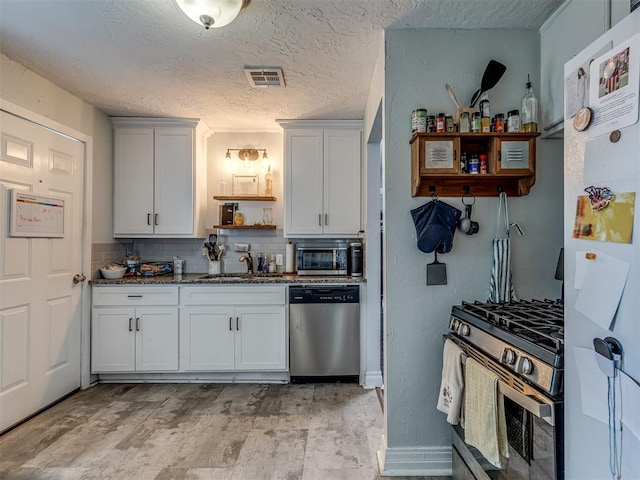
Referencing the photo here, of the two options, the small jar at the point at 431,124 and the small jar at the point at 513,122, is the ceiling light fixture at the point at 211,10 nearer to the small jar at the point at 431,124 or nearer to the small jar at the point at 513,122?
the small jar at the point at 431,124

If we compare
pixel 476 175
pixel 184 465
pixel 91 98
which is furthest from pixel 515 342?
pixel 91 98

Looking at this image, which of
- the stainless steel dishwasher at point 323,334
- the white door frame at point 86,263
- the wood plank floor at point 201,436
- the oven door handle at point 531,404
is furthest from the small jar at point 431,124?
the white door frame at point 86,263

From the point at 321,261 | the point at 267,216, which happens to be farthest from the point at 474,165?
the point at 267,216

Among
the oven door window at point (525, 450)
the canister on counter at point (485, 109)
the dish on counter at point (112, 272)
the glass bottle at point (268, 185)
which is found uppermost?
the canister on counter at point (485, 109)

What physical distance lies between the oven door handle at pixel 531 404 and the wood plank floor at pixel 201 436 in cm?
→ 96

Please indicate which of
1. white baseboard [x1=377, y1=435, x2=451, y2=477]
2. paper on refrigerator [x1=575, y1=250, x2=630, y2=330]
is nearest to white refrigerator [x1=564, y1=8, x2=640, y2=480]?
paper on refrigerator [x1=575, y1=250, x2=630, y2=330]

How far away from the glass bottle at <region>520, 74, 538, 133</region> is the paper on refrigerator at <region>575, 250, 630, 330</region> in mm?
1165

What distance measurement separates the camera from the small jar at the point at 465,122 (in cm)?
192

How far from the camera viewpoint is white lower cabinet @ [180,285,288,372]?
319 cm

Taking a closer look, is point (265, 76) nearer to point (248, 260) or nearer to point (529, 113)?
point (529, 113)

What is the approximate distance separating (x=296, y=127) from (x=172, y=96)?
1112 mm

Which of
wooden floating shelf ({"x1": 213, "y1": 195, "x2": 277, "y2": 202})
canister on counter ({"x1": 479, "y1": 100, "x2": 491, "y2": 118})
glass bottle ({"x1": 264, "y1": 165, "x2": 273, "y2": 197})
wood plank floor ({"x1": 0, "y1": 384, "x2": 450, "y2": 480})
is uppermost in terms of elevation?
canister on counter ({"x1": 479, "y1": 100, "x2": 491, "y2": 118})

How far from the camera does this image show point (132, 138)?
3496 mm

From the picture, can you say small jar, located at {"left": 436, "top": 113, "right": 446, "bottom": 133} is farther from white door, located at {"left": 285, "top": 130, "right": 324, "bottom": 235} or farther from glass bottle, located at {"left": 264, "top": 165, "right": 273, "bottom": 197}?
glass bottle, located at {"left": 264, "top": 165, "right": 273, "bottom": 197}
